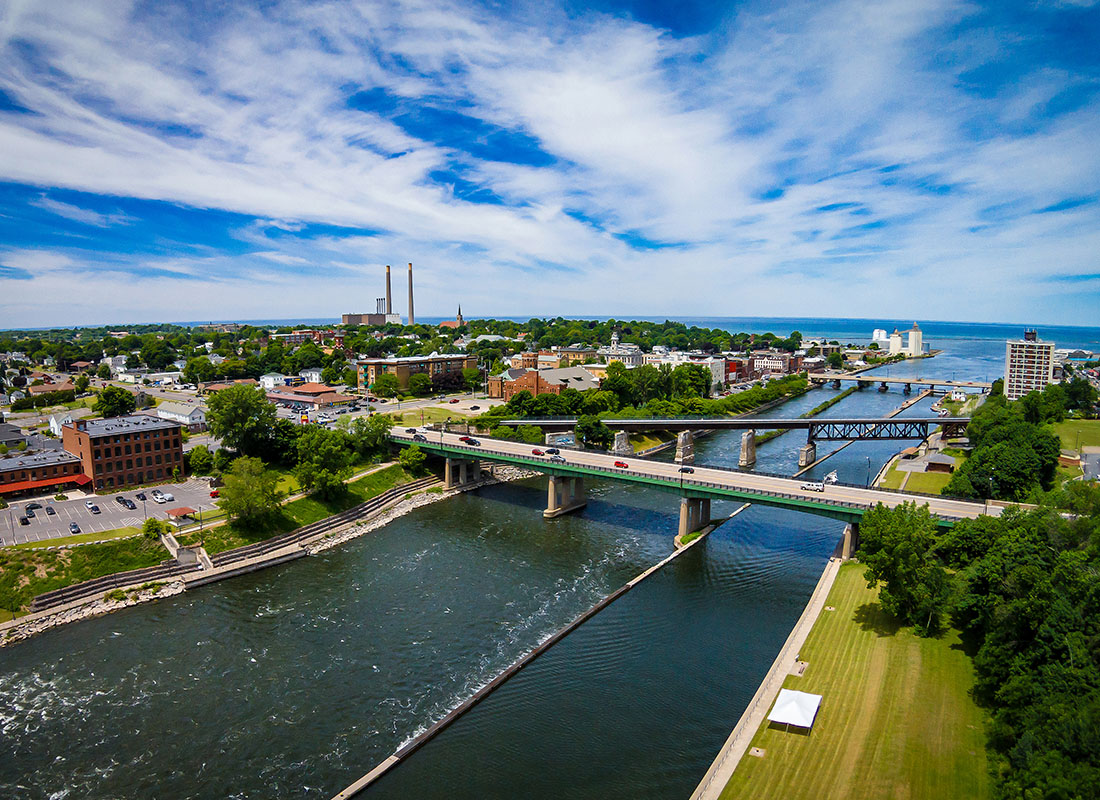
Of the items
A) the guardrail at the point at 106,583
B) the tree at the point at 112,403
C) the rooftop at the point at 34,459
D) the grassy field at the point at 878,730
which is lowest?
the guardrail at the point at 106,583

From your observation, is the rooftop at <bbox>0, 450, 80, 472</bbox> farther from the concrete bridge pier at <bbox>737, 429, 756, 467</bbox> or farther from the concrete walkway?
the concrete bridge pier at <bbox>737, 429, 756, 467</bbox>

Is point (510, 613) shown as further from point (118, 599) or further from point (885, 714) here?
point (118, 599)

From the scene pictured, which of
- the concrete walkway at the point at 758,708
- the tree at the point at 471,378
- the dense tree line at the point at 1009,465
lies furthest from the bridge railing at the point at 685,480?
the tree at the point at 471,378

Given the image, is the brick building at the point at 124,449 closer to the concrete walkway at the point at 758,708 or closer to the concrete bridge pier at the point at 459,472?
the concrete bridge pier at the point at 459,472

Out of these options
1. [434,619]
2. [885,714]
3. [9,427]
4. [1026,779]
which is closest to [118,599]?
[434,619]

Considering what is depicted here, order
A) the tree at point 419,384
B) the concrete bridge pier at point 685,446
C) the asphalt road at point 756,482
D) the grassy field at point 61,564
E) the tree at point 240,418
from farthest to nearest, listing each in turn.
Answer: the tree at point 419,384 → the concrete bridge pier at point 685,446 → the tree at point 240,418 → the asphalt road at point 756,482 → the grassy field at point 61,564
